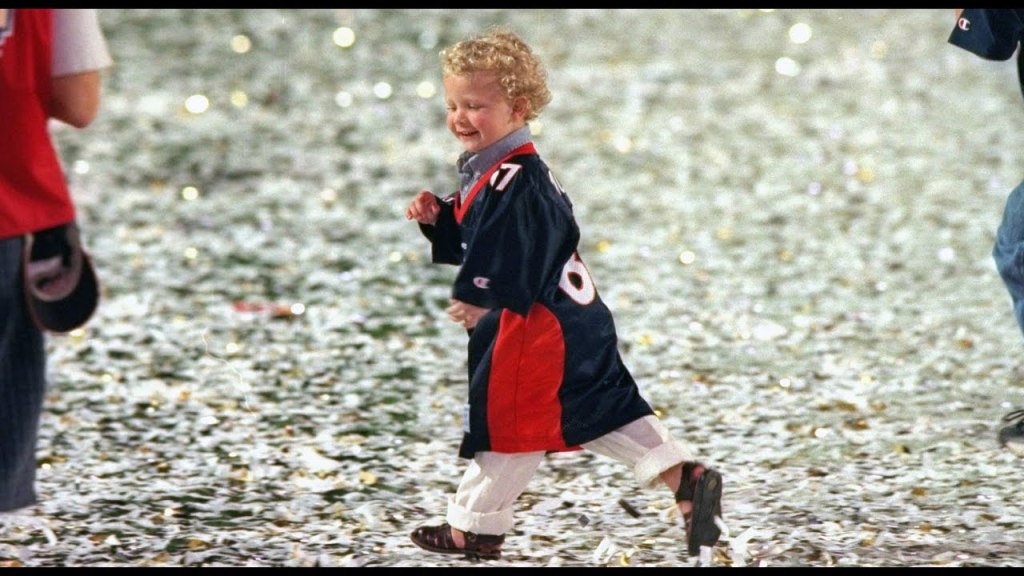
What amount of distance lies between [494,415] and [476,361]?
4.9 inches

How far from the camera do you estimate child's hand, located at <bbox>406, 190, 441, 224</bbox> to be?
3.57 metres

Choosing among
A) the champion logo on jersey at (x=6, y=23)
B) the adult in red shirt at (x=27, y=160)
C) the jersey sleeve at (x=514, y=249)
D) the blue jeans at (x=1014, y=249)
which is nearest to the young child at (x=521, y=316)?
the jersey sleeve at (x=514, y=249)

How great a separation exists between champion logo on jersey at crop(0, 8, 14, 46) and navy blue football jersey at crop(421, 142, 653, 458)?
3.22 feet

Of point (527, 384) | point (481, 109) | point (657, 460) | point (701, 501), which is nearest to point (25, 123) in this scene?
point (481, 109)

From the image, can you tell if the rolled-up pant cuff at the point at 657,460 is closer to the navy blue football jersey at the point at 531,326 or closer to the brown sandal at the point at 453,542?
the navy blue football jersey at the point at 531,326

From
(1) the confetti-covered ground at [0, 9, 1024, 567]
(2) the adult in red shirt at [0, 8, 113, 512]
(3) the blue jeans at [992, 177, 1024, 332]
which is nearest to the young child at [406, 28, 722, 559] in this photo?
(1) the confetti-covered ground at [0, 9, 1024, 567]

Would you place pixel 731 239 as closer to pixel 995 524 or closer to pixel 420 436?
pixel 420 436

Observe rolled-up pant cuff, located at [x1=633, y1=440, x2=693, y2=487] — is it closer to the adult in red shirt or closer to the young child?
the young child

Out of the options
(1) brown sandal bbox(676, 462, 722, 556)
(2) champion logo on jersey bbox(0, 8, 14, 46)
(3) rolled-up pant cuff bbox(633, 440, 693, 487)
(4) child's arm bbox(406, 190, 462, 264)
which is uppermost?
(2) champion logo on jersey bbox(0, 8, 14, 46)

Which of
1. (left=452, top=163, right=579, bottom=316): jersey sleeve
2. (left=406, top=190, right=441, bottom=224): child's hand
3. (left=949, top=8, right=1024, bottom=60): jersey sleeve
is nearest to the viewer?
(left=452, top=163, right=579, bottom=316): jersey sleeve

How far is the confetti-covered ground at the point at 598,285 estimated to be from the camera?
13.3 feet

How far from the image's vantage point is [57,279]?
3.69m

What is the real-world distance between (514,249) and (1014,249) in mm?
1406

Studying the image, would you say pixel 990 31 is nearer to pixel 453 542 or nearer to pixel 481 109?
pixel 481 109
